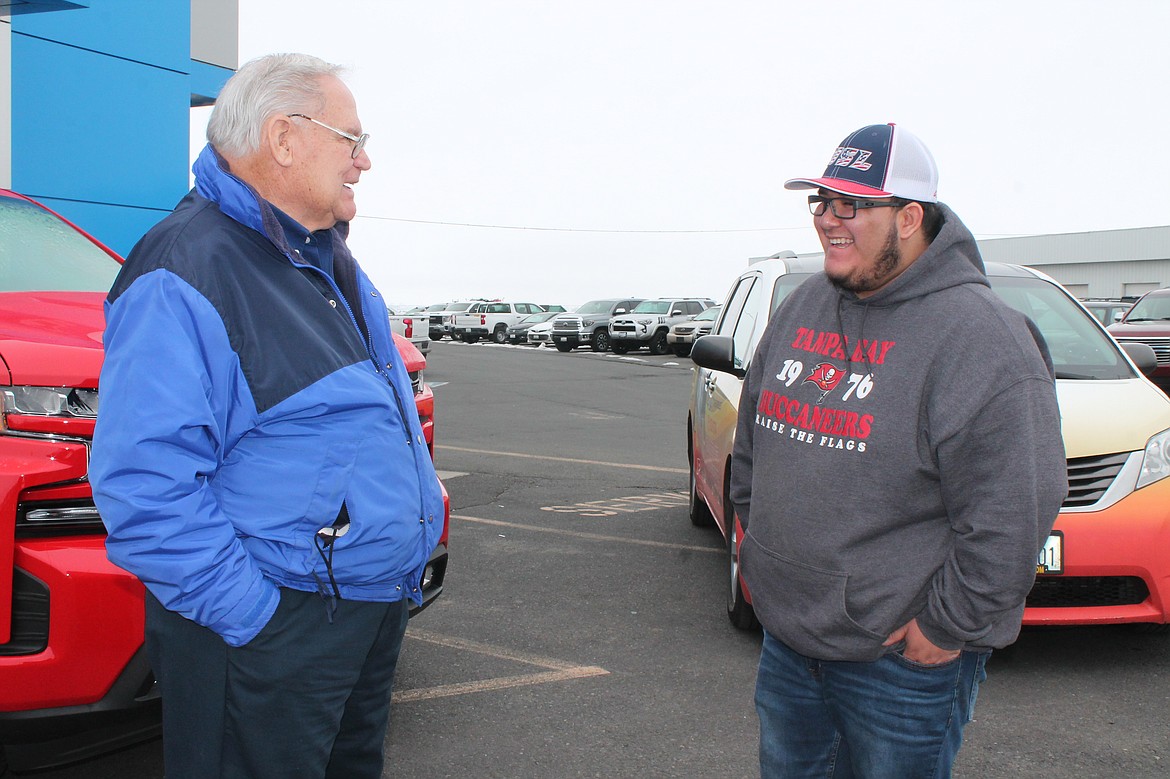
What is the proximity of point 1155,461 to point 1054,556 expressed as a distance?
0.69m

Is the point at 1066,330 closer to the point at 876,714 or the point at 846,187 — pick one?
the point at 846,187

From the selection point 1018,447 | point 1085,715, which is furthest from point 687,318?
point 1018,447

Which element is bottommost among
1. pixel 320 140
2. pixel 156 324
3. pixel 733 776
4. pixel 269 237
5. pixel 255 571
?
pixel 733 776

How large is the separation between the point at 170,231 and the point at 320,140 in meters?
0.35

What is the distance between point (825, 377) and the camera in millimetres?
2234

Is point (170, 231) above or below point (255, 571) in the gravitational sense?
above

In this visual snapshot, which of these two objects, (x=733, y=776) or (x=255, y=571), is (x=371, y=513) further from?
(x=733, y=776)

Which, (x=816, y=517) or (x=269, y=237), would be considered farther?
(x=816, y=517)

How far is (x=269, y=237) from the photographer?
2014 mm

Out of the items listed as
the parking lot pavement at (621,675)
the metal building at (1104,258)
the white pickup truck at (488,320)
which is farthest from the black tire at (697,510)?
the metal building at (1104,258)

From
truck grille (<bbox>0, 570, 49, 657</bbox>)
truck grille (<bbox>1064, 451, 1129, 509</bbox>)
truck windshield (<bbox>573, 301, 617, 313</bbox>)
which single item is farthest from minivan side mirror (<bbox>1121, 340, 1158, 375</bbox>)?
truck windshield (<bbox>573, 301, 617, 313</bbox>)

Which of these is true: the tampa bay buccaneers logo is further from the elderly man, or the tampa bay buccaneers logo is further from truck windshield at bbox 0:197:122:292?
truck windshield at bbox 0:197:122:292

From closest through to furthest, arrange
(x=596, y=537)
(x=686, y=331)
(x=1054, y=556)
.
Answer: (x=1054, y=556), (x=596, y=537), (x=686, y=331)

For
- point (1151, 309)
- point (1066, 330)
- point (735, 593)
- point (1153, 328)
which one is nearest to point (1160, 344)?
point (1153, 328)
